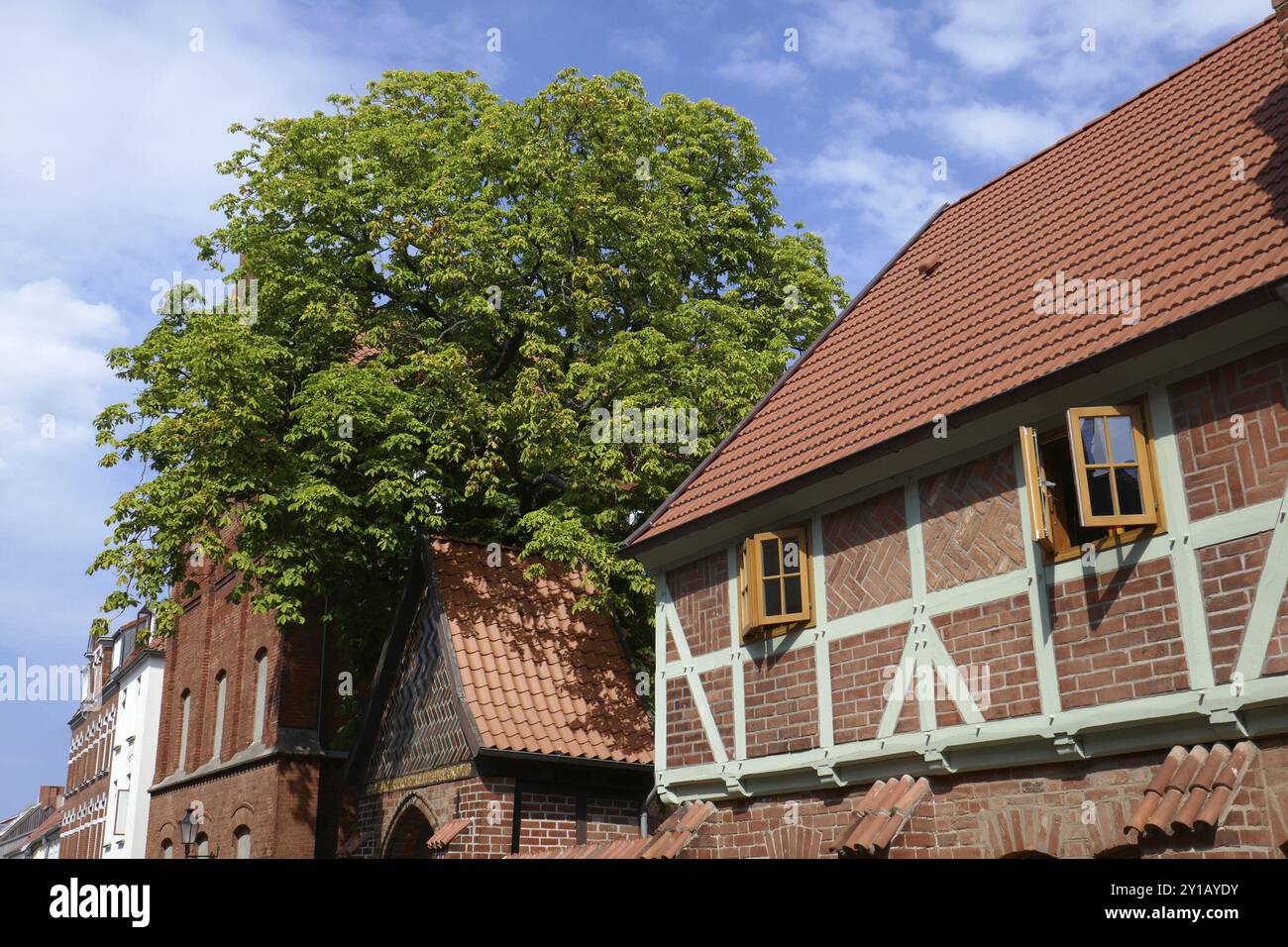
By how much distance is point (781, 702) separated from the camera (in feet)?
37.2

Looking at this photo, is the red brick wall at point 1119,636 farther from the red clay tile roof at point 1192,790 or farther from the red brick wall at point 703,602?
the red brick wall at point 703,602

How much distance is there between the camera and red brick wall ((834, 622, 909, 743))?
10266 millimetres

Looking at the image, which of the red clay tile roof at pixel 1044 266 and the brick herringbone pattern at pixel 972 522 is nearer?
the red clay tile roof at pixel 1044 266

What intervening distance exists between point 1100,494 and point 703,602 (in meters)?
5.15

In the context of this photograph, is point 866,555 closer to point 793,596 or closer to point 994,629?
point 793,596

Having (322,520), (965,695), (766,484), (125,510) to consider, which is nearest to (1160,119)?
(766,484)

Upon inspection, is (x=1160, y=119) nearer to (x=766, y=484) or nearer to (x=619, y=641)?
(x=766, y=484)

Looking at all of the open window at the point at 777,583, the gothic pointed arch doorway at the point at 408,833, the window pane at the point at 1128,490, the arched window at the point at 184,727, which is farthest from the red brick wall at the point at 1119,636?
the arched window at the point at 184,727

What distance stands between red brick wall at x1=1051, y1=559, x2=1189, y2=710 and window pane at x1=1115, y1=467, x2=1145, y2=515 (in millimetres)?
408

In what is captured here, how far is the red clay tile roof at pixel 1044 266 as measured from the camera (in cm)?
922

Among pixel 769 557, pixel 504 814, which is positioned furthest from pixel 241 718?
pixel 769 557

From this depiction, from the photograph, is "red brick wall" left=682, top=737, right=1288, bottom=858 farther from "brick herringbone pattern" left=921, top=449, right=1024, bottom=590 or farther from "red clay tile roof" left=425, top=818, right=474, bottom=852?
"red clay tile roof" left=425, top=818, right=474, bottom=852

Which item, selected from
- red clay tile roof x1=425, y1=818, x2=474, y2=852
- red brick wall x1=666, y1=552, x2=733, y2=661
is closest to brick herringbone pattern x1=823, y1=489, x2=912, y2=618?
red brick wall x1=666, y1=552, x2=733, y2=661

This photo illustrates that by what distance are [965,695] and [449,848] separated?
7539 millimetres
